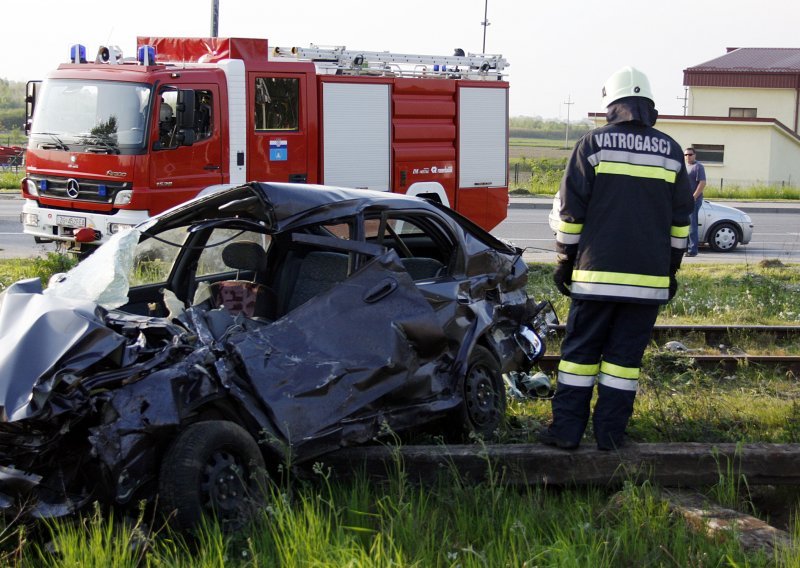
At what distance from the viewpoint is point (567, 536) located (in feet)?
13.8

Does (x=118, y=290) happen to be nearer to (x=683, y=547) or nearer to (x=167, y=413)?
(x=167, y=413)

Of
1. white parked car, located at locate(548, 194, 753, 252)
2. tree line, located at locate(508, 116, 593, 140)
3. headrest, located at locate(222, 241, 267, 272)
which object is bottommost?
white parked car, located at locate(548, 194, 753, 252)

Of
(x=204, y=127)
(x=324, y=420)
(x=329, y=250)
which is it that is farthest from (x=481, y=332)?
(x=204, y=127)

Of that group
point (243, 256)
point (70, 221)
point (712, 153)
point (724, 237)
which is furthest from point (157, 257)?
point (712, 153)

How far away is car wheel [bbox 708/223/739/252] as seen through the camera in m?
18.2

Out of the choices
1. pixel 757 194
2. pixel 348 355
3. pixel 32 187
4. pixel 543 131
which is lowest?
pixel 348 355

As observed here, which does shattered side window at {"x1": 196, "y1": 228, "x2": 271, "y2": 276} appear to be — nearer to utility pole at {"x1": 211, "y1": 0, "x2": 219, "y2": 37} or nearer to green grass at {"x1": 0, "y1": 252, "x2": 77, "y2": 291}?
green grass at {"x1": 0, "y1": 252, "x2": 77, "y2": 291}

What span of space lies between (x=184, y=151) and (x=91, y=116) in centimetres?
114

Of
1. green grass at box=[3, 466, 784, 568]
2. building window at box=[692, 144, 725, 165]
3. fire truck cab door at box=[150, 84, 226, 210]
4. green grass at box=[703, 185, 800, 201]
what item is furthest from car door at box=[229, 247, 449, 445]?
building window at box=[692, 144, 725, 165]

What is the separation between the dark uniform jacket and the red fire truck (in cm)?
726

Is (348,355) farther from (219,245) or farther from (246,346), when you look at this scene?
(219,245)

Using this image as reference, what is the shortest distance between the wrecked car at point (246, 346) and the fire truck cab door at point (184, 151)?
18.2 ft

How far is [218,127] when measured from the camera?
11984mm

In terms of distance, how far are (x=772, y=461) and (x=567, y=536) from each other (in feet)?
4.86
